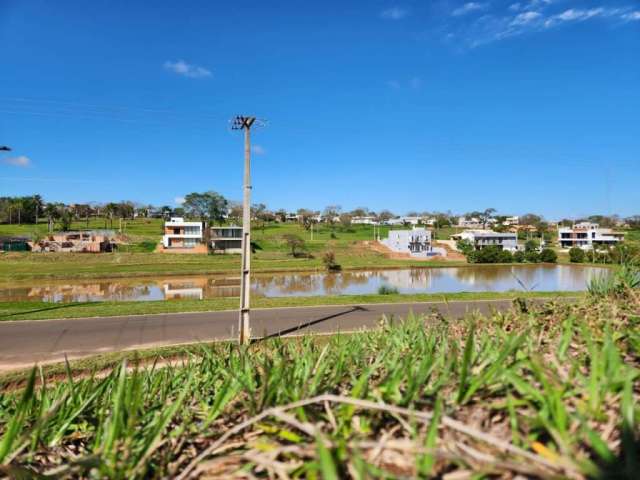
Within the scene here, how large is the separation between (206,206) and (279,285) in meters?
69.0

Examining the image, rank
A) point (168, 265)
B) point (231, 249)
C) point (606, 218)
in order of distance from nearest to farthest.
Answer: point (168, 265)
point (231, 249)
point (606, 218)

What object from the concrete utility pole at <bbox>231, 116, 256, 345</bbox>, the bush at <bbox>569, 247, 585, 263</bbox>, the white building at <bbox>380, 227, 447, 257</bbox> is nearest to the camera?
the concrete utility pole at <bbox>231, 116, 256, 345</bbox>

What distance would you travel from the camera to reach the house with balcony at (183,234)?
65750 millimetres

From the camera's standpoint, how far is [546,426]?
2.97 feet

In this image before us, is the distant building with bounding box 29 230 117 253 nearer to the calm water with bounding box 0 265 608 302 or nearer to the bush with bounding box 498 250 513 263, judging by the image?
the calm water with bounding box 0 265 608 302

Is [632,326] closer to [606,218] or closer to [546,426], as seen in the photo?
[546,426]

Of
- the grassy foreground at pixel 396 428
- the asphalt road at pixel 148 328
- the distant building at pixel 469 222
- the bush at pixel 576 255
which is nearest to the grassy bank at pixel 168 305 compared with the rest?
the asphalt road at pixel 148 328

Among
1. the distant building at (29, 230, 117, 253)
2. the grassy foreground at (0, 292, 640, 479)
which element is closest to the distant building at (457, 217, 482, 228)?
the distant building at (29, 230, 117, 253)

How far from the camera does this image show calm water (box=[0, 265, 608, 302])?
2939 cm

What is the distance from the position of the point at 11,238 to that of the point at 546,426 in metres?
75.8

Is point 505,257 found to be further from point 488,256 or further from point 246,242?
point 246,242

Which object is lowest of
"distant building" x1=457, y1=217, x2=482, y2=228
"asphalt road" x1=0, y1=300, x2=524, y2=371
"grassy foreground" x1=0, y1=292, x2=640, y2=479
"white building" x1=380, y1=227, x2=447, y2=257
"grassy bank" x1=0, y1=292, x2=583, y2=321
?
"asphalt road" x1=0, y1=300, x2=524, y2=371

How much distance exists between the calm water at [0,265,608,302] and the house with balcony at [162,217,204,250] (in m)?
27.4

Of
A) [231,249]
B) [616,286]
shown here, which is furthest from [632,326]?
[231,249]
